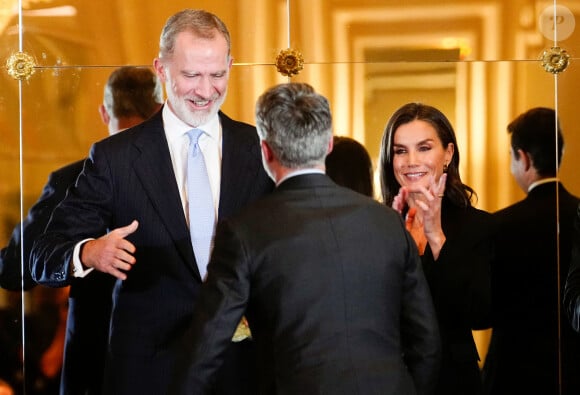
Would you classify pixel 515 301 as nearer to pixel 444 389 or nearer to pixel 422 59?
pixel 444 389

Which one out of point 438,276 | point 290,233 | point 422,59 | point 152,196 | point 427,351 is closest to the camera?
point 290,233

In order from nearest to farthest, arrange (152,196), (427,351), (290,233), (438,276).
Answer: (290,233) < (427,351) < (152,196) < (438,276)

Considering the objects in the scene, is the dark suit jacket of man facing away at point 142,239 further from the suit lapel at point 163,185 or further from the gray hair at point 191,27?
the gray hair at point 191,27

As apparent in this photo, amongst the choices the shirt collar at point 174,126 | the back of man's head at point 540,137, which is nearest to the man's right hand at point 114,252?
the shirt collar at point 174,126

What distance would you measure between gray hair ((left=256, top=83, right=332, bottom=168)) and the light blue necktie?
699 mm

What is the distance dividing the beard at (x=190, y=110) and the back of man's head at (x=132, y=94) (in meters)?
0.28

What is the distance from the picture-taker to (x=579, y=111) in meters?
3.35

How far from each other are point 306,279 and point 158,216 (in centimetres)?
84

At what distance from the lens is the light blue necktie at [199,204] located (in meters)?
2.84

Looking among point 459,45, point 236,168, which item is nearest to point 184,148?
point 236,168

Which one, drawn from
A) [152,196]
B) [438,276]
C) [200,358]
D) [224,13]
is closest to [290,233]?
[200,358]

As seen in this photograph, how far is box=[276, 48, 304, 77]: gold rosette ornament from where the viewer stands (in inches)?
127

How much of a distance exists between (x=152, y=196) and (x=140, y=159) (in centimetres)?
12

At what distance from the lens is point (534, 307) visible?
11.0 ft
